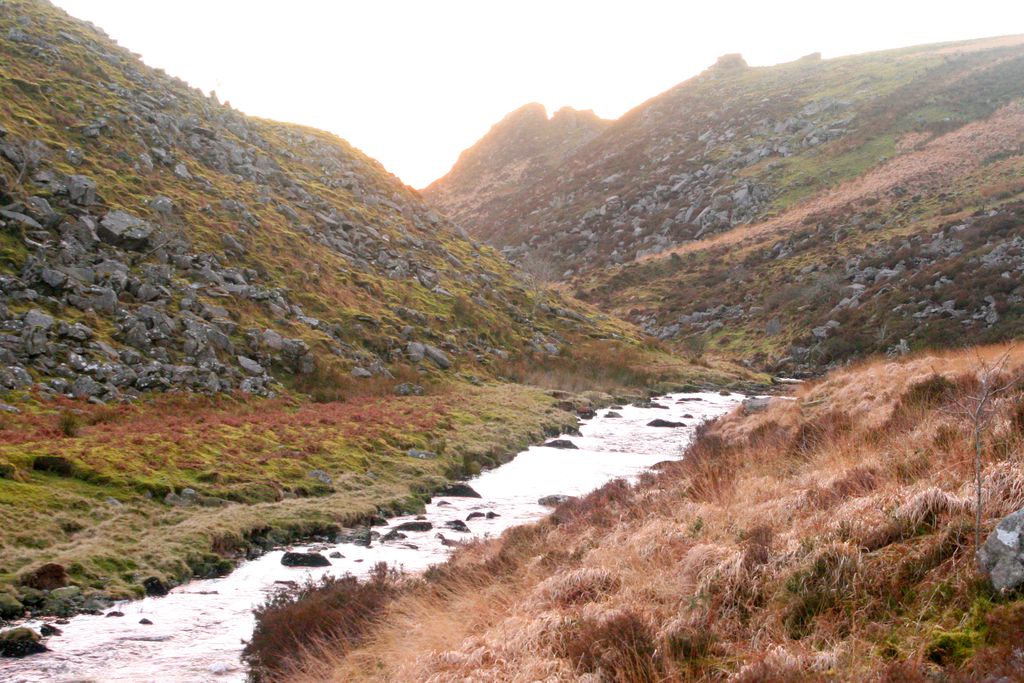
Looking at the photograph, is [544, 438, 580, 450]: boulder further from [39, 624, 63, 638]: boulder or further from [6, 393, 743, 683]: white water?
[39, 624, 63, 638]: boulder

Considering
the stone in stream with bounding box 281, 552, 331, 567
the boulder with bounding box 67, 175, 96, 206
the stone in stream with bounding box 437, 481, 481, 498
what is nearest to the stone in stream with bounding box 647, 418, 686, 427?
the stone in stream with bounding box 437, 481, 481, 498

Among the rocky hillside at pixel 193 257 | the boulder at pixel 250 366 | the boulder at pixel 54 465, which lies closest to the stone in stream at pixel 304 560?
the boulder at pixel 54 465

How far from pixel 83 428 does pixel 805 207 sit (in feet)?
279

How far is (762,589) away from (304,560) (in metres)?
11.3

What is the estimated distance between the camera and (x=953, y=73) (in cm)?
11175

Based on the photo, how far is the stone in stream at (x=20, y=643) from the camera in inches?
438

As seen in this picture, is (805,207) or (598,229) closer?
(805,207)

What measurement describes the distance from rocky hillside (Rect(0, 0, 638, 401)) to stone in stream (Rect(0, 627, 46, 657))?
534 inches

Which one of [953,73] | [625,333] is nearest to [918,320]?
[625,333]

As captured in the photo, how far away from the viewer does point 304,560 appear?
53.8 ft

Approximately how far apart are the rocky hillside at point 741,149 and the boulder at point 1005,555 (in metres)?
91.2

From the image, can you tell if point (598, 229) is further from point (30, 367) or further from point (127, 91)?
point (30, 367)

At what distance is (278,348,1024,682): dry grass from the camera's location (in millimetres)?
6715

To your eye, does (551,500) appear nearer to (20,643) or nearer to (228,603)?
(228,603)
